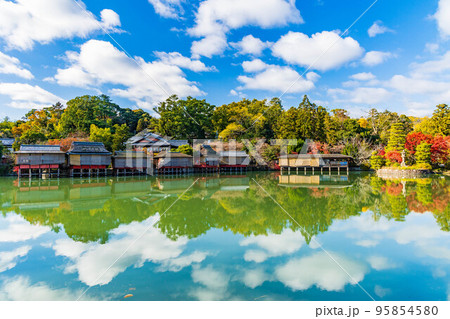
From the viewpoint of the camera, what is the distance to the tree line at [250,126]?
1065 inches

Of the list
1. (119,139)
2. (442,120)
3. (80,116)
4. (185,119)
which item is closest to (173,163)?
(119,139)

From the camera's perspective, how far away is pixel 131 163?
2416 cm

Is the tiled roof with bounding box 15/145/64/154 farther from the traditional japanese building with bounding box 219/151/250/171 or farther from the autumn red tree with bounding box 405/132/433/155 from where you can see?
the autumn red tree with bounding box 405/132/433/155

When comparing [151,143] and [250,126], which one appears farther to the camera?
[250,126]

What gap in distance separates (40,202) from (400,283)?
12925mm

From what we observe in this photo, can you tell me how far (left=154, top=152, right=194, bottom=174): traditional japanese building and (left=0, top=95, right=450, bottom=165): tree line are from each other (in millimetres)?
5752

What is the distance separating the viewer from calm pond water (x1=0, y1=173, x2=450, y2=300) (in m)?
3.92

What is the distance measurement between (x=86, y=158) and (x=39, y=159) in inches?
133

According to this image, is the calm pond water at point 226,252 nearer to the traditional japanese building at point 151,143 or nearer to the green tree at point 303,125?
the traditional japanese building at point 151,143

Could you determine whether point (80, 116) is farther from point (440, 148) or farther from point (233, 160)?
point (440, 148)

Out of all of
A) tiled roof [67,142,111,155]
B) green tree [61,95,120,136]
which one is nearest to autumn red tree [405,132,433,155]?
tiled roof [67,142,111,155]

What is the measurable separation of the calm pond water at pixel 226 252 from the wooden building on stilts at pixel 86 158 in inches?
509
